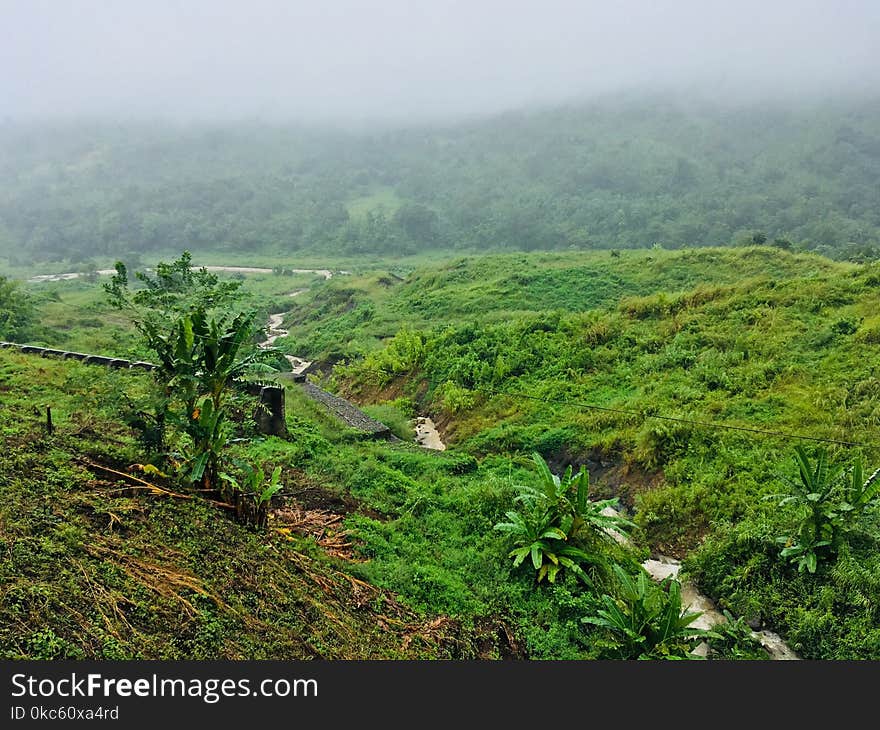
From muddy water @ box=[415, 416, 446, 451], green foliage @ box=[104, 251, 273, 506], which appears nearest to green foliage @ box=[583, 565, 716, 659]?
green foliage @ box=[104, 251, 273, 506]

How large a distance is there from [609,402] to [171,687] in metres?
13.2

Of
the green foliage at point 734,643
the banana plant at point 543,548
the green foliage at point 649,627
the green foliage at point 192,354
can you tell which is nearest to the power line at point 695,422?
the green foliage at point 734,643

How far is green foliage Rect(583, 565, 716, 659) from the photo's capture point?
730 cm

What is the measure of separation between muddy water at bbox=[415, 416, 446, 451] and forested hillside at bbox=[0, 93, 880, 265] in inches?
2053

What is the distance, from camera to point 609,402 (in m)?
16.3

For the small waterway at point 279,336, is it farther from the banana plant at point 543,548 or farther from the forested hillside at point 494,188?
the forested hillside at point 494,188

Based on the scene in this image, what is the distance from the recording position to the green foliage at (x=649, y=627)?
7297 millimetres

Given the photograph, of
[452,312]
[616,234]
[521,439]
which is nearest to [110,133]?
[616,234]

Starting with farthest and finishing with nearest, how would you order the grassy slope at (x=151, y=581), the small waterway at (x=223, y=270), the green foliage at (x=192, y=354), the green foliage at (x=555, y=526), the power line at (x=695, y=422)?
the small waterway at (x=223, y=270) → the power line at (x=695, y=422) → the green foliage at (x=555, y=526) → the green foliage at (x=192, y=354) → the grassy slope at (x=151, y=581)

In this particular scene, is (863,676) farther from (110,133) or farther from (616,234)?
(110,133)

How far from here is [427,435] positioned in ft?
60.8

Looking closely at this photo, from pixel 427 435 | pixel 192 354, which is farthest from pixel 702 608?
pixel 427 435

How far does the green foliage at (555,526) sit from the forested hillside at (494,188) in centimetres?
5829

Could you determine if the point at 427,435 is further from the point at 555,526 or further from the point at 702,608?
the point at 702,608
